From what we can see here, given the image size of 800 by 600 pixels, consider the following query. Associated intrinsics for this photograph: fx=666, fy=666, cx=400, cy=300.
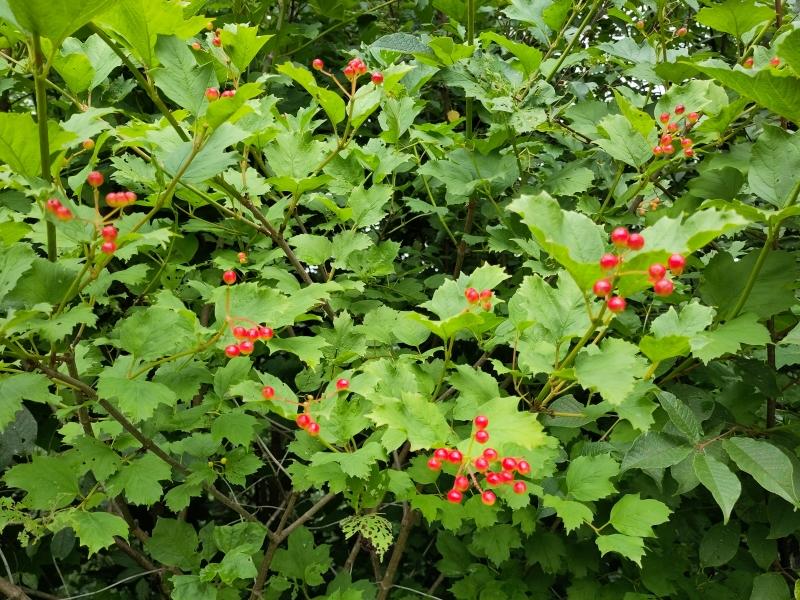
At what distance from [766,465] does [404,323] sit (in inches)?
29.0

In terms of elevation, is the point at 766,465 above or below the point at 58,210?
below

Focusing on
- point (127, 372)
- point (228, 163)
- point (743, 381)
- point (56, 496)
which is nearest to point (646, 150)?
point (743, 381)

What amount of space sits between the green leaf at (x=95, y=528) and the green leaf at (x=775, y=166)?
1343 millimetres

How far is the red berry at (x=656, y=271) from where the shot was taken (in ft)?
2.82

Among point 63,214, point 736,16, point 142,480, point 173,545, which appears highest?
point 63,214

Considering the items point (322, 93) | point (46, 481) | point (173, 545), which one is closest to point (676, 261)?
point (322, 93)

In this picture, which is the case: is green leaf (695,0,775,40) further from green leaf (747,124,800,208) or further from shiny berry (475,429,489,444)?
shiny berry (475,429,489,444)

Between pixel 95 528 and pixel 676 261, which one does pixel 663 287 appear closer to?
pixel 676 261

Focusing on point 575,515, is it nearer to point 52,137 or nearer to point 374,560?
point 374,560

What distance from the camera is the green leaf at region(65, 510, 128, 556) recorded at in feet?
4.05

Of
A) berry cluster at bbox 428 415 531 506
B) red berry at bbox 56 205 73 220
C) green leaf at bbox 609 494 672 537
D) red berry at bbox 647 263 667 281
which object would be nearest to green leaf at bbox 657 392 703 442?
green leaf at bbox 609 494 672 537

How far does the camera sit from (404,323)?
1449 mm

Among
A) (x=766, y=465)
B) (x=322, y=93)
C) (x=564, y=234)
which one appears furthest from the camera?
(x=322, y=93)

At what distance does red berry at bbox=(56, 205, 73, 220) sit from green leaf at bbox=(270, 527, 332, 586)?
3.51 ft
